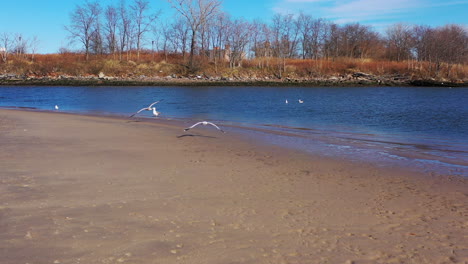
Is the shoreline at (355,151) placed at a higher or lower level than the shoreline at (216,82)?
lower

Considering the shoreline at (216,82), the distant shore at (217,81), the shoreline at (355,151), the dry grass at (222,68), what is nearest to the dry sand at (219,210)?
the shoreline at (355,151)

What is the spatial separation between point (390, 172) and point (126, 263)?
20.9 ft

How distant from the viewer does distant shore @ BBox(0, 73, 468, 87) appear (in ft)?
189

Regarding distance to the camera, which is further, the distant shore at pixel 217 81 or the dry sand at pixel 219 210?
the distant shore at pixel 217 81

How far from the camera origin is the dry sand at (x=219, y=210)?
4.22 metres

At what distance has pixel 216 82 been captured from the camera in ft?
197

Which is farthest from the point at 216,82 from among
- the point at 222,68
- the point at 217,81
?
the point at 222,68

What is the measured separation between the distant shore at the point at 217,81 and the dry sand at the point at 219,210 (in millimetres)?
50568

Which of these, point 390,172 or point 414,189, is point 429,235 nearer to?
point 414,189

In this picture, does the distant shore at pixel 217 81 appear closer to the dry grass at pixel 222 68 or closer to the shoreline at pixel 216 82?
the shoreline at pixel 216 82

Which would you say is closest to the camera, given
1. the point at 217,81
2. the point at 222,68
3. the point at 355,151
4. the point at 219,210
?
the point at 219,210

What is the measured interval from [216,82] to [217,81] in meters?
1.05

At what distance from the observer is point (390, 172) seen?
8320 mm

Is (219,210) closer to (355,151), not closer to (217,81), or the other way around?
(355,151)
